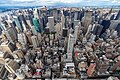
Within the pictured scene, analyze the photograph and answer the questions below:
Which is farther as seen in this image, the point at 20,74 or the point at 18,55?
the point at 18,55

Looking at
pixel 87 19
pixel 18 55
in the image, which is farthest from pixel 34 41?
pixel 87 19

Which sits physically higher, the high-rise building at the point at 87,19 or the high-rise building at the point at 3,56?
the high-rise building at the point at 87,19

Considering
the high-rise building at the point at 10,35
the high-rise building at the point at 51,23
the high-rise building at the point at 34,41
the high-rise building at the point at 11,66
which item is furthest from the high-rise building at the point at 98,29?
the high-rise building at the point at 11,66

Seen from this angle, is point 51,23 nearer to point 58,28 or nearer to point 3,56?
point 58,28

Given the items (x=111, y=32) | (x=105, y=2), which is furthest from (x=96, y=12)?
(x=111, y=32)

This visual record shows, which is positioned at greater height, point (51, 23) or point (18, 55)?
point (51, 23)

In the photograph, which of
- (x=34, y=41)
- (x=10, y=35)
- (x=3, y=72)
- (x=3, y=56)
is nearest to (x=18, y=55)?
(x=3, y=56)

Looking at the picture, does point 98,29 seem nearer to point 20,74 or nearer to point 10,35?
point 10,35

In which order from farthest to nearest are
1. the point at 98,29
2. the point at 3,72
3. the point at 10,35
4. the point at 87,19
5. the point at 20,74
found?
the point at 87,19 < the point at 98,29 < the point at 10,35 < the point at 3,72 < the point at 20,74

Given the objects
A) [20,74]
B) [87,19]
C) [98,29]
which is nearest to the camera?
[20,74]

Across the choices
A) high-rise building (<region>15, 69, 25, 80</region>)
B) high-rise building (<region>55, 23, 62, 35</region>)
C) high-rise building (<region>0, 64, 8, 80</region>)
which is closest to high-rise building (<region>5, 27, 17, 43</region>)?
high-rise building (<region>0, 64, 8, 80</region>)

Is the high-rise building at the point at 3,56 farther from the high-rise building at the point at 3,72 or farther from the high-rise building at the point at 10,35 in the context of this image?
the high-rise building at the point at 10,35

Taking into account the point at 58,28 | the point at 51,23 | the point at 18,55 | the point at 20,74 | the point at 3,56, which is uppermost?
the point at 51,23
